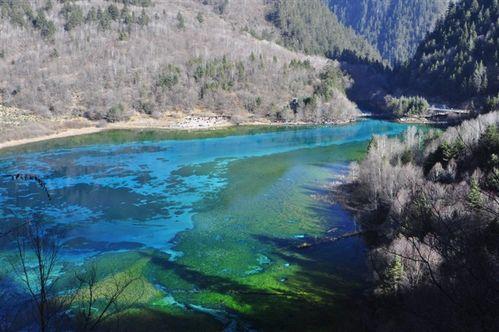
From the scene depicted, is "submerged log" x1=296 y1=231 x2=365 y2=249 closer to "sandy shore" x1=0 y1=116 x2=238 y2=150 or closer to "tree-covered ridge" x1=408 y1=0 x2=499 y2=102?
"sandy shore" x1=0 y1=116 x2=238 y2=150

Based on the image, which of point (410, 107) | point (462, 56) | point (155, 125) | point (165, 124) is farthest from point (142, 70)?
point (462, 56)

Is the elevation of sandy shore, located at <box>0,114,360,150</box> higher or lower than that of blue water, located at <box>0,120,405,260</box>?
higher

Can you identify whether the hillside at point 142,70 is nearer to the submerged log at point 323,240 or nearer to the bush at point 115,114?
the bush at point 115,114

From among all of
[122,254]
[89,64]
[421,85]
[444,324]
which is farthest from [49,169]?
[421,85]

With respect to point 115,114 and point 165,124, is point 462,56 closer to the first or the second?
point 165,124

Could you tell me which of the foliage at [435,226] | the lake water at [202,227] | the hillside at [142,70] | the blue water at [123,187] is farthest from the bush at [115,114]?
the foliage at [435,226]

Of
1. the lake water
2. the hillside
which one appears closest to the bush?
the hillside

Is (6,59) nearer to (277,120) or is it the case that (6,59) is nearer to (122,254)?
(277,120)
